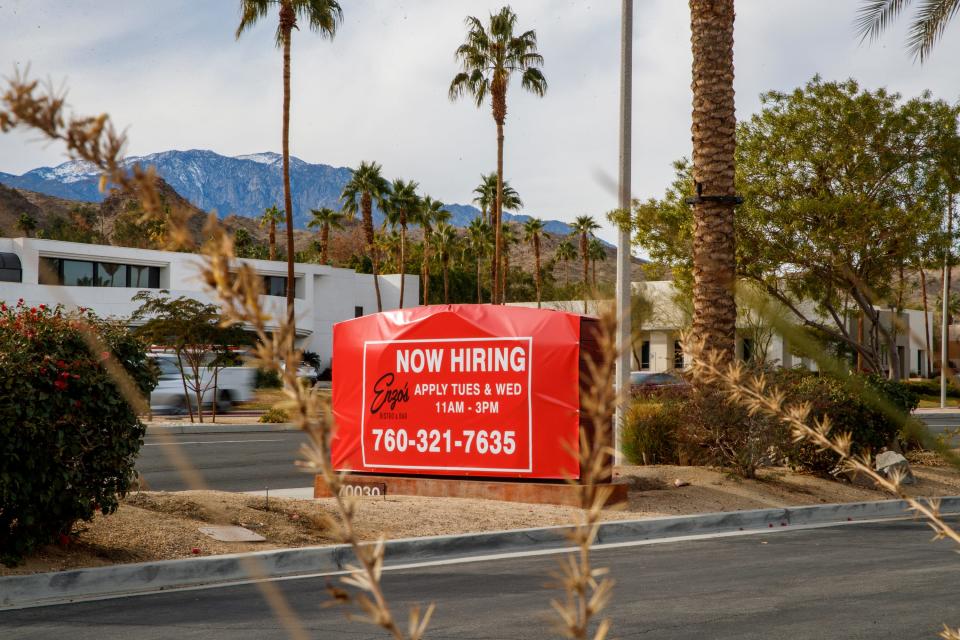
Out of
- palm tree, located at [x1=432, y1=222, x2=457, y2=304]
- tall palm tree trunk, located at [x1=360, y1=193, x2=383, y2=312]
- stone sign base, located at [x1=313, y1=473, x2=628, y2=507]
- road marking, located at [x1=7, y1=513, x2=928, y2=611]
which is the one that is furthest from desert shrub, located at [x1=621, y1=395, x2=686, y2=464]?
palm tree, located at [x1=432, y1=222, x2=457, y2=304]

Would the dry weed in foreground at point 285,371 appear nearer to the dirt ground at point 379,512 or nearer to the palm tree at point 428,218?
the dirt ground at point 379,512

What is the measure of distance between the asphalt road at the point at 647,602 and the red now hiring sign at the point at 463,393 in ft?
9.80

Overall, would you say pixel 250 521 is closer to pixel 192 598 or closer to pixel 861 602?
pixel 192 598

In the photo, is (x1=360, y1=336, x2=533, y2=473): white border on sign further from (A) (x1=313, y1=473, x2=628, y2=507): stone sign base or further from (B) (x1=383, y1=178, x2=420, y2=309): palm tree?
(B) (x1=383, y1=178, x2=420, y2=309): palm tree

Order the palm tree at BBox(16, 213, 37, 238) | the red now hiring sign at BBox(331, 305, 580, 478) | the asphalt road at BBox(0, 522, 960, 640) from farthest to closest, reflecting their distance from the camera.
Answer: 1. the palm tree at BBox(16, 213, 37, 238)
2. the red now hiring sign at BBox(331, 305, 580, 478)
3. the asphalt road at BBox(0, 522, 960, 640)

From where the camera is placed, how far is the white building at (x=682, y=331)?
1.74 m

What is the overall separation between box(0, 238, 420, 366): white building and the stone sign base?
2528cm

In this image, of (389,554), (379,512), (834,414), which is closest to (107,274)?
(834,414)

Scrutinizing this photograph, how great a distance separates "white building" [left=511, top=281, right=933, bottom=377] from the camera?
5.70ft

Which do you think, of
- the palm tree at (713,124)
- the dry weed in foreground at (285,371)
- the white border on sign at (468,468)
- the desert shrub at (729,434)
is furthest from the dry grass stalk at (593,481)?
the palm tree at (713,124)

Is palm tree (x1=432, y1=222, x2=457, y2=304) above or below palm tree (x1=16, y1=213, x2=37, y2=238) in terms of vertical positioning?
below

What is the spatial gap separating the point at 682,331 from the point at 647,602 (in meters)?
6.16

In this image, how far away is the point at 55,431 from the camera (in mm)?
8234

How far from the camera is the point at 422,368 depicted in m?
13.7
